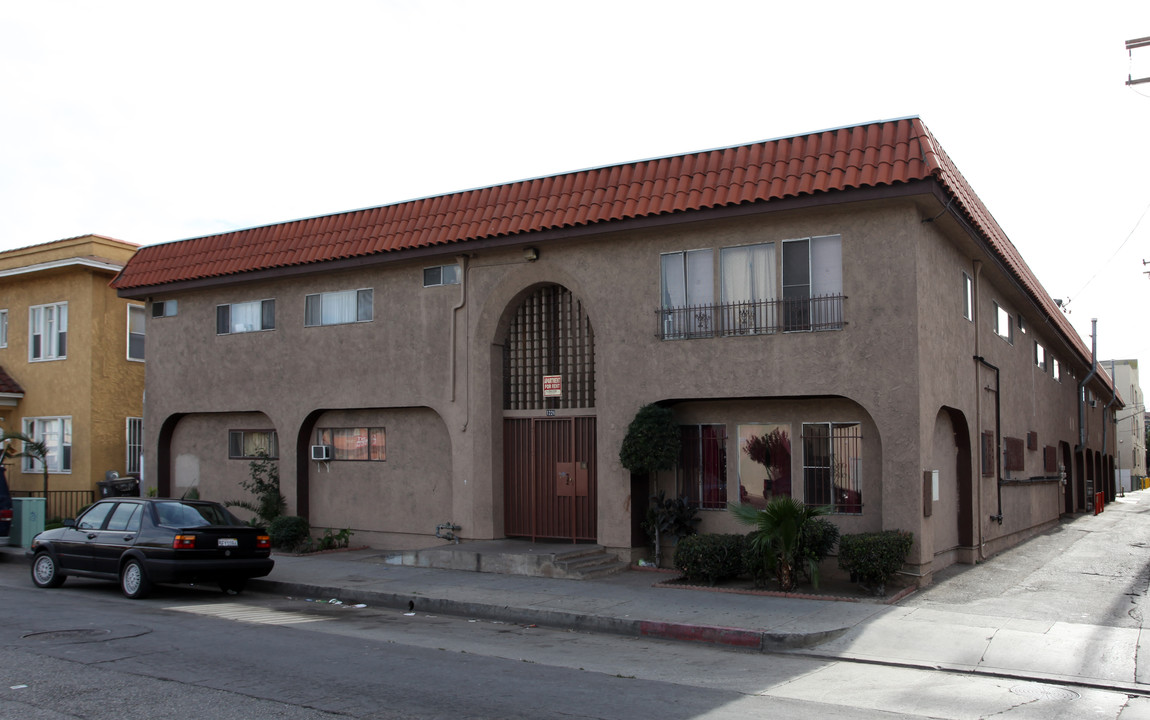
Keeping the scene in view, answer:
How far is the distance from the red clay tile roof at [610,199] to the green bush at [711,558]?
16.9 feet

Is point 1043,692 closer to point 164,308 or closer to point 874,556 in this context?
point 874,556

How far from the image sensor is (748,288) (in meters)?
15.0

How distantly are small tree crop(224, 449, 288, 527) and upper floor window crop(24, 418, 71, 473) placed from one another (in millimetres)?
7517

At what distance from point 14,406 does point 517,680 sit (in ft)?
78.9

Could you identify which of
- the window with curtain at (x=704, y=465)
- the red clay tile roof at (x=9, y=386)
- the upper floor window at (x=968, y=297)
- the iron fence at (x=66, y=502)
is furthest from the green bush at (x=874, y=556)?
the red clay tile roof at (x=9, y=386)

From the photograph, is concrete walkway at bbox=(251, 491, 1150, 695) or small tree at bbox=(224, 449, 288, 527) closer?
concrete walkway at bbox=(251, 491, 1150, 695)

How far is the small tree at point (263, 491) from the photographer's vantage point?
20.1 meters

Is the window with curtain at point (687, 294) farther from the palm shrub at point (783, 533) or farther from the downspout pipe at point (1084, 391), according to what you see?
the downspout pipe at point (1084, 391)

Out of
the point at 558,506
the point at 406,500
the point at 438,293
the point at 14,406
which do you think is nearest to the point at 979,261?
the point at 558,506

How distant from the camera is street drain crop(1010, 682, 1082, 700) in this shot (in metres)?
8.25

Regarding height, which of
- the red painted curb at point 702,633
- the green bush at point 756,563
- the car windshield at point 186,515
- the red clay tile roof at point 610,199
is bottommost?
the red painted curb at point 702,633

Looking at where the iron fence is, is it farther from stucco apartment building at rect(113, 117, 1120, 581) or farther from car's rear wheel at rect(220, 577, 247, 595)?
car's rear wheel at rect(220, 577, 247, 595)

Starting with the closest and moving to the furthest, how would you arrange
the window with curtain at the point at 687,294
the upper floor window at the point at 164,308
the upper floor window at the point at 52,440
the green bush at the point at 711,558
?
the green bush at the point at 711,558, the window with curtain at the point at 687,294, the upper floor window at the point at 164,308, the upper floor window at the point at 52,440

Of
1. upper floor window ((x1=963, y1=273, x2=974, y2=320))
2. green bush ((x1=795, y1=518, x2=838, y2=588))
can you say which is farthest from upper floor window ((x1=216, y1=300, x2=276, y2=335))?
upper floor window ((x1=963, y1=273, x2=974, y2=320))
